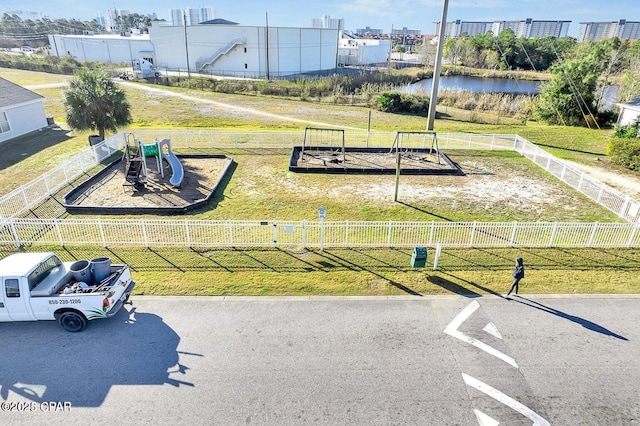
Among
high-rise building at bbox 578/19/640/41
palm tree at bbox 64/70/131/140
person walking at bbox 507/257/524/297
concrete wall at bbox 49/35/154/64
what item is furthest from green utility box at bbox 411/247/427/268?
high-rise building at bbox 578/19/640/41

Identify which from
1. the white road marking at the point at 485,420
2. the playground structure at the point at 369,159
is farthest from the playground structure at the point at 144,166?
the white road marking at the point at 485,420

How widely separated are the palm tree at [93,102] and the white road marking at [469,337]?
23232 millimetres

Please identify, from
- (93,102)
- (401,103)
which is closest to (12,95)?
(93,102)

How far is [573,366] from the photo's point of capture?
8617 millimetres

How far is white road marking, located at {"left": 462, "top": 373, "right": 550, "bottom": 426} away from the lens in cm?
739

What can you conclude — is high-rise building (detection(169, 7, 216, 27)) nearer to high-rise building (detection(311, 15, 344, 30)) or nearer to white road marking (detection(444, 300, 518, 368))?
high-rise building (detection(311, 15, 344, 30))

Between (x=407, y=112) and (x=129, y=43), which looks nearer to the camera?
(x=407, y=112)

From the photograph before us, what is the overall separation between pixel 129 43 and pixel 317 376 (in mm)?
89561

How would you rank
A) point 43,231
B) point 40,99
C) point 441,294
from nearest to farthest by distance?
point 441,294 < point 43,231 < point 40,99

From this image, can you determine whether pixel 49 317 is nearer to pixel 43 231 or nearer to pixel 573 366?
pixel 43 231

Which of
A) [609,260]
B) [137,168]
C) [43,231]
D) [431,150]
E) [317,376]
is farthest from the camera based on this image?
[431,150]

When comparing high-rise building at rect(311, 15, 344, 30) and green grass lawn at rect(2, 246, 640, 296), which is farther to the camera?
high-rise building at rect(311, 15, 344, 30)

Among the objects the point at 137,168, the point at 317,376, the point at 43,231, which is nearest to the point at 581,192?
the point at 317,376

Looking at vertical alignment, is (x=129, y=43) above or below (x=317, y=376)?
above
